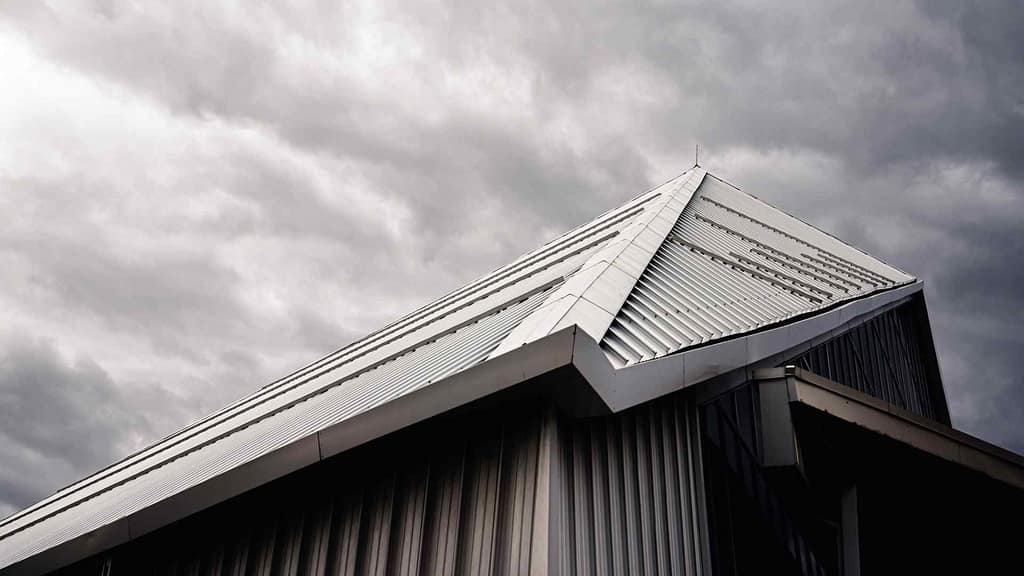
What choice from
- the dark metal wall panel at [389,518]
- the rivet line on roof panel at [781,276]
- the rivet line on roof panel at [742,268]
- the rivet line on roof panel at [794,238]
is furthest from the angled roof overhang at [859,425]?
the rivet line on roof panel at [794,238]

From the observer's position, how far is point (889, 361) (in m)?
28.7

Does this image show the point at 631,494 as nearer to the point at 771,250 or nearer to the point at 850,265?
the point at 771,250

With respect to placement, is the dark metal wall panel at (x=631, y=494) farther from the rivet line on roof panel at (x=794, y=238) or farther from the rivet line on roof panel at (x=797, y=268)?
the rivet line on roof panel at (x=794, y=238)

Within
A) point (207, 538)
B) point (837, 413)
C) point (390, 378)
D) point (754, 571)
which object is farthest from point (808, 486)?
point (207, 538)

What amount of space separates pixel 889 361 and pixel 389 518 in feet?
81.1

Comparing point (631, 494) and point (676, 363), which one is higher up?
point (676, 363)

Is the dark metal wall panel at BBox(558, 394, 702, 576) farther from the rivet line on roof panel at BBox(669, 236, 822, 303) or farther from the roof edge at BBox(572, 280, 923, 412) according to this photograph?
the rivet line on roof panel at BBox(669, 236, 822, 303)

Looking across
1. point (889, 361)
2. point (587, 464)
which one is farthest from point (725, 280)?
point (889, 361)

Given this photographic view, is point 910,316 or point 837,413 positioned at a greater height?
point 910,316

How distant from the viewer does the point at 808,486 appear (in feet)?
42.3

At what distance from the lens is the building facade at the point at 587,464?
727 centimetres

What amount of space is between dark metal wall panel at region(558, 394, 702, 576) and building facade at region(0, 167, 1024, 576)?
24 mm

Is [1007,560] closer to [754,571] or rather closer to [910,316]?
[754,571]

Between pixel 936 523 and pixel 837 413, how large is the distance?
4005 millimetres
